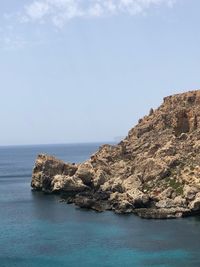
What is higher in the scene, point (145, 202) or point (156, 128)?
point (156, 128)

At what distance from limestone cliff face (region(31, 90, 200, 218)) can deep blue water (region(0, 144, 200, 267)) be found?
6540mm

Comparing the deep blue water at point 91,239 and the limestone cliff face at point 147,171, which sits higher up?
the limestone cliff face at point 147,171

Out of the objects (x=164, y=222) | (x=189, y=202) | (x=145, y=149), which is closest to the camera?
(x=164, y=222)

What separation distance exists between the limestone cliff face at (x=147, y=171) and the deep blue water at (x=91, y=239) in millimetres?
6540

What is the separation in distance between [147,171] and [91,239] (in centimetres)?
4447

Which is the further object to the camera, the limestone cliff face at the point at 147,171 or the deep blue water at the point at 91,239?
the limestone cliff face at the point at 147,171

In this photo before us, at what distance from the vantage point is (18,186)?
609 feet

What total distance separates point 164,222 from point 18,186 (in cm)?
9075

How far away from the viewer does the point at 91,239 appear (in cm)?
9506

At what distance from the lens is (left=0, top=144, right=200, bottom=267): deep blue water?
266ft

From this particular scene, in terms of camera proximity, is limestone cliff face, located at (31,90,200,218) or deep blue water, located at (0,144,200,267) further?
limestone cliff face, located at (31,90,200,218)

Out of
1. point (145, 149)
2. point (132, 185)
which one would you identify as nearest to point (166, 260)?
point (132, 185)

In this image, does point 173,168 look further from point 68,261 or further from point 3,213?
point 68,261

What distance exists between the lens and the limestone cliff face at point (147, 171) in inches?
4702
